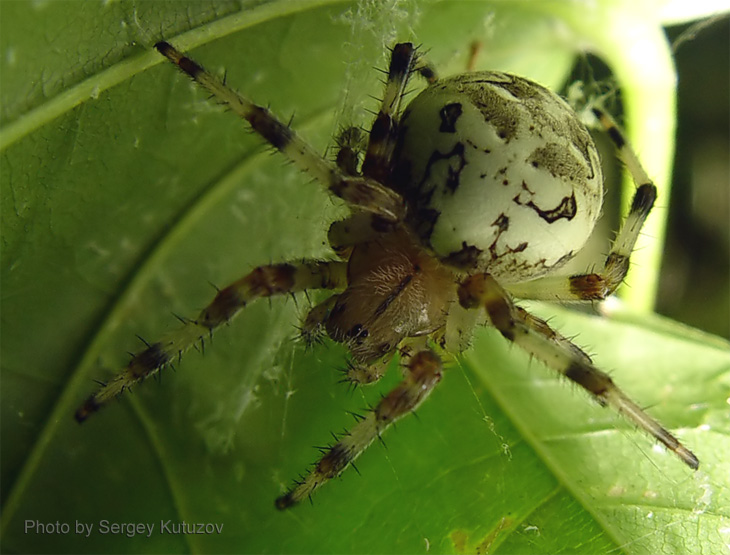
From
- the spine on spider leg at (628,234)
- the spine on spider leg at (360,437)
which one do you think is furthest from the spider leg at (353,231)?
the spine on spider leg at (628,234)

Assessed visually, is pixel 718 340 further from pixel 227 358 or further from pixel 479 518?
pixel 227 358

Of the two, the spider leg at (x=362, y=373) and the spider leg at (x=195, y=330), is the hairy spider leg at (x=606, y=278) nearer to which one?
the spider leg at (x=362, y=373)

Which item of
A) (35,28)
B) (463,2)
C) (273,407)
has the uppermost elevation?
(463,2)

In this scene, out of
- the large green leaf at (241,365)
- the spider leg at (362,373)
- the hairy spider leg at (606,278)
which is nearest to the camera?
the large green leaf at (241,365)

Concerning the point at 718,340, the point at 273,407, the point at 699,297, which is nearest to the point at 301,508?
the point at 273,407

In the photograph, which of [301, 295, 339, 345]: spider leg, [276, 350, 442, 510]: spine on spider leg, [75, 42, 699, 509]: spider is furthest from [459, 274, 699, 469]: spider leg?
[301, 295, 339, 345]: spider leg

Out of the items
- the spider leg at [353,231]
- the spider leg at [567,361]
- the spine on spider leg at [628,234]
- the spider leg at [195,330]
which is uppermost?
the spider leg at [353,231]

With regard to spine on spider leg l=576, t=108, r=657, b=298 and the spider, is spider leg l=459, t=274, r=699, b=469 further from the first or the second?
spine on spider leg l=576, t=108, r=657, b=298
